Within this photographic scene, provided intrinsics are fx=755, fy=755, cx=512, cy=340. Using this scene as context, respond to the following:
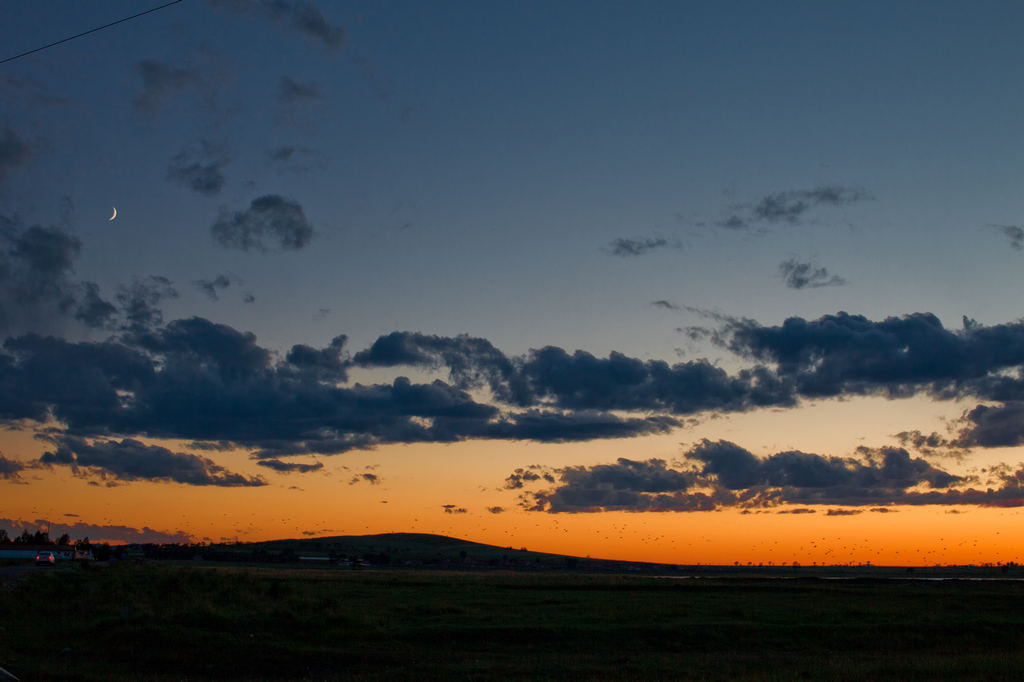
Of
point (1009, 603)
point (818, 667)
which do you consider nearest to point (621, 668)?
point (818, 667)

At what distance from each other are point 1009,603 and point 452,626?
183 feet

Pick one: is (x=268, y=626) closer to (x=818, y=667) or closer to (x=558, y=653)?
(x=558, y=653)

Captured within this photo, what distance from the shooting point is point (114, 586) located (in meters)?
54.1

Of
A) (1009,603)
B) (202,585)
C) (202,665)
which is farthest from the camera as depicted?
(1009,603)

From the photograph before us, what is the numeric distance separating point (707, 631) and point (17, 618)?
1547 inches

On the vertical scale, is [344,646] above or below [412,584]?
above

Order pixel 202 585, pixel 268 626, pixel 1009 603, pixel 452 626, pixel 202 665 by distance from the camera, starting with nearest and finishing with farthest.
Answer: pixel 202 665, pixel 268 626, pixel 452 626, pixel 202 585, pixel 1009 603

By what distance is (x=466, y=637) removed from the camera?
1625 inches

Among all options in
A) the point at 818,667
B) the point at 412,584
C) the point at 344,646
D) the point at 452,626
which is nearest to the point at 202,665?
the point at 344,646

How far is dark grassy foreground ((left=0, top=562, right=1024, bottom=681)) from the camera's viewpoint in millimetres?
31031

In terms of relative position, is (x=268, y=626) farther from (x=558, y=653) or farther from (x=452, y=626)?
(x=558, y=653)

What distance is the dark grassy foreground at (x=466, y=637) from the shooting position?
31031mm

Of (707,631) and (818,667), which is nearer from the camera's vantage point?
(818,667)

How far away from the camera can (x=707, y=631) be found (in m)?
45.3
